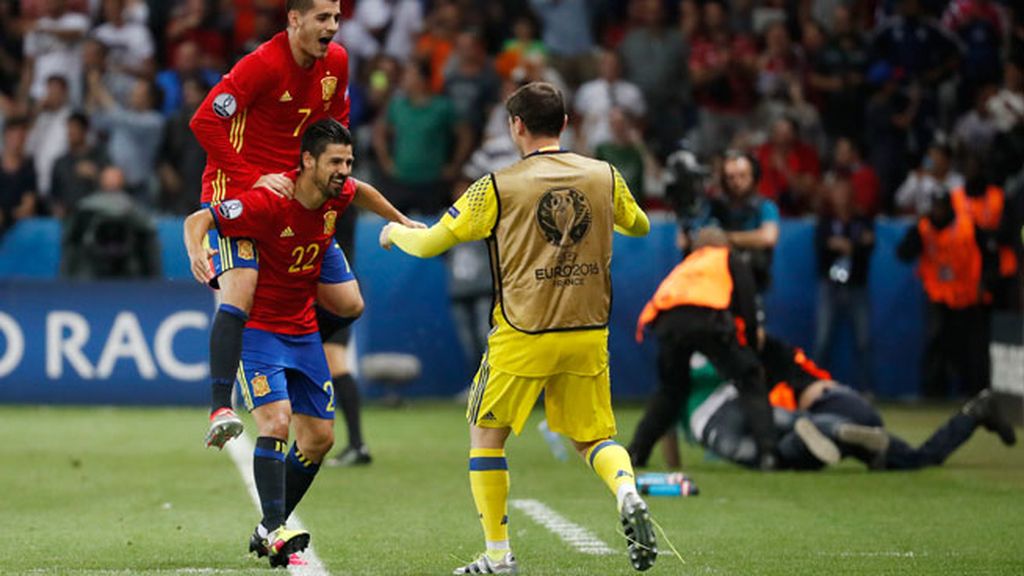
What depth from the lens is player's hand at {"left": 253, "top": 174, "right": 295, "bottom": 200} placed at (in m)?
7.95

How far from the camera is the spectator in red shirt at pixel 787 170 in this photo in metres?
19.0

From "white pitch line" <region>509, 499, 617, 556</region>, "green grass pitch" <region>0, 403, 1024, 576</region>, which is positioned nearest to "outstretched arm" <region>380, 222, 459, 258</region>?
"green grass pitch" <region>0, 403, 1024, 576</region>

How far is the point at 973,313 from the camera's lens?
1784 cm

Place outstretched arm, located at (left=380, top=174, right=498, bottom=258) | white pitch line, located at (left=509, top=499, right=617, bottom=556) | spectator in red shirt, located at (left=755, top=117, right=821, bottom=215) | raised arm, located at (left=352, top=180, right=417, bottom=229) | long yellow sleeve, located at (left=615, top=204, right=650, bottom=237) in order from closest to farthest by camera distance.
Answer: outstretched arm, located at (left=380, top=174, right=498, bottom=258) → long yellow sleeve, located at (left=615, top=204, right=650, bottom=237) → raised arm, located at (left=352, top=180, right=417, bottom=229) → white pitch line, located at (left=509, top=499, right=617, bottom=556) → spectator in red shirt, located at (left=755, top=117, right=821, bottom=215)

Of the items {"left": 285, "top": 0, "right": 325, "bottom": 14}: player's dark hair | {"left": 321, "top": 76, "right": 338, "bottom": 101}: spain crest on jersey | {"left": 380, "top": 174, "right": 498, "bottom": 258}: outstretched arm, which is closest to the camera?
{"left": 380, "top": 174, "right": 498, "bottom": 258}: outstretched arm

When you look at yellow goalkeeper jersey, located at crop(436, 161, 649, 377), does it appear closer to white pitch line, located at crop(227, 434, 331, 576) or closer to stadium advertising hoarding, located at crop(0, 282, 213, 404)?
white pitch line, located at crop(227, 434, 331, 576)

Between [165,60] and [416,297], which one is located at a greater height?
[165,60]

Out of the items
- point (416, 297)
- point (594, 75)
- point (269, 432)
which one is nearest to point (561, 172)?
point (269, 432)

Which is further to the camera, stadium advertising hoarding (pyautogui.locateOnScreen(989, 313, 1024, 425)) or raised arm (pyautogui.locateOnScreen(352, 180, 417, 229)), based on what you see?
stadium advertising hoarding (pyautogui.locateOnScreen(989, 313, 1024, 425))

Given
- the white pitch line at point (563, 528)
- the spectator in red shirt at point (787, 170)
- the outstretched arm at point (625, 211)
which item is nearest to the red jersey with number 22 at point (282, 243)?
the outstretched arm at point (625, 211)

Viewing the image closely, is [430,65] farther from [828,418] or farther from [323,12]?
[323,12]

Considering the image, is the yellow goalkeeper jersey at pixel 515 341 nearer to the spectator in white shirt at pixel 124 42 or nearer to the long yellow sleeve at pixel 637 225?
the long yellow sleeve at pixel 637 225

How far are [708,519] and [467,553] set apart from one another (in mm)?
1759

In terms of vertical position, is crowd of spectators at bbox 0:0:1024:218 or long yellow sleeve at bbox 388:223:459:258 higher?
crowd of spectators at bbox 0:0:1024:218
